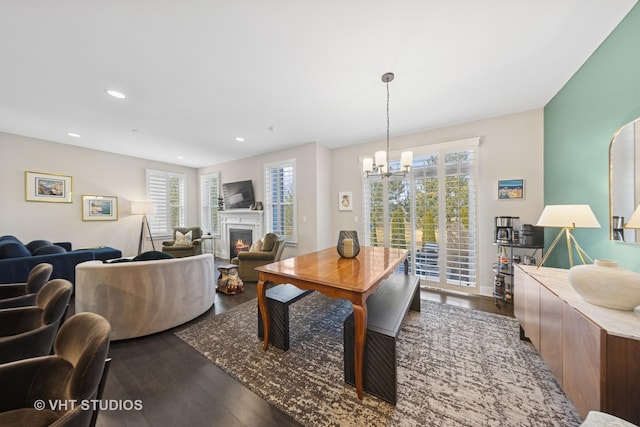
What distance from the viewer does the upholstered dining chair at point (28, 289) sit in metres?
1.61

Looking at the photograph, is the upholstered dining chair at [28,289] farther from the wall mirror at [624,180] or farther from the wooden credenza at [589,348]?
the wall mirror at [624,180]

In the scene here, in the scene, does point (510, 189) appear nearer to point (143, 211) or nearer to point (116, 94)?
point (116, 94)

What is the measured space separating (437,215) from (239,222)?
4.65 meters

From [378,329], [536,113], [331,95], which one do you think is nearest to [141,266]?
[378,329]

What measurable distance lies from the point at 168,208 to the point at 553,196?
8.08 meters

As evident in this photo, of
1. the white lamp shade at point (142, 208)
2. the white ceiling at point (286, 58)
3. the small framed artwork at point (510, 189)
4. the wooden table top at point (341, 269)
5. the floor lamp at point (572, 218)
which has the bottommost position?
the wooden table top at point (341, 269)

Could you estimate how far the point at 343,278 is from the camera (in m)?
1.72

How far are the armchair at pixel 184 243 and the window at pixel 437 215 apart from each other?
4579 mm

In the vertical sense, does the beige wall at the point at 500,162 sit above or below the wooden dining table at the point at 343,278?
above

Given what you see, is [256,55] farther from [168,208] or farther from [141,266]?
[168,208]

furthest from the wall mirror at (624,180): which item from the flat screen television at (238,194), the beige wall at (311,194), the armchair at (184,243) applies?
the armchair at (184,243)

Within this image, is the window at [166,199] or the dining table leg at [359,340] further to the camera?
the window at [166,199]

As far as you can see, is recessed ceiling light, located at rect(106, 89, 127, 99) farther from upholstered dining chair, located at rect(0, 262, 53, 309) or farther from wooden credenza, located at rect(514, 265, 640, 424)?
wooden credenza, located at rect(514, 265, 640, 424)

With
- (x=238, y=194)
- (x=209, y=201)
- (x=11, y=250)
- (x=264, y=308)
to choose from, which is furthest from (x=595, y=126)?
(x=209, y=201)
